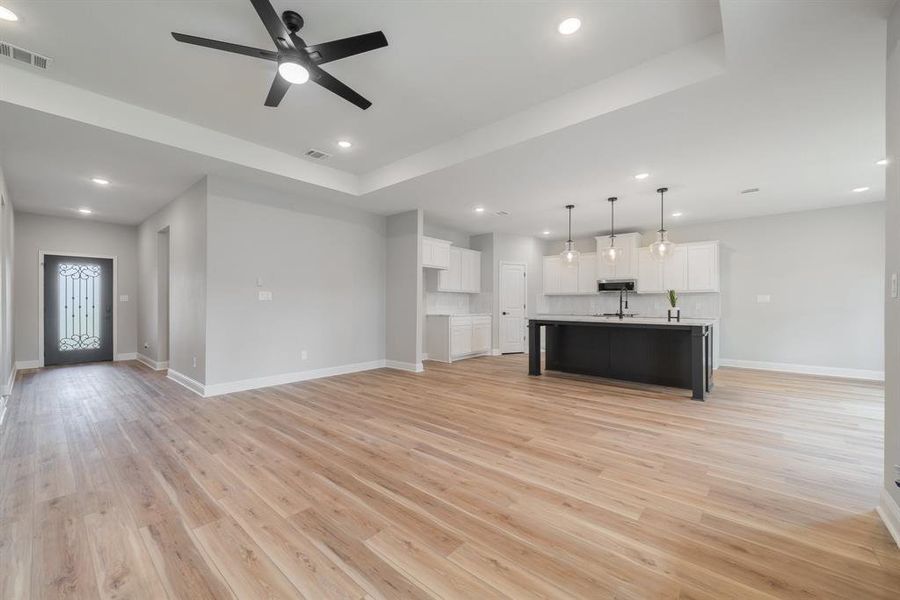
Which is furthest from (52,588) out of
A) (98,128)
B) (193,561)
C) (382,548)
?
(98,128)

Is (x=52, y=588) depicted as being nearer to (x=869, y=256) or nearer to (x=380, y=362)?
(x=380, y=362)

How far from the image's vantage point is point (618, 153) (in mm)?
3826

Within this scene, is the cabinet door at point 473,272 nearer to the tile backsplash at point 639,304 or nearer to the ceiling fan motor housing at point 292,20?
the tile backsplash at point 639,304

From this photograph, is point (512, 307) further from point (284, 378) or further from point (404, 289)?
point (284, 378)

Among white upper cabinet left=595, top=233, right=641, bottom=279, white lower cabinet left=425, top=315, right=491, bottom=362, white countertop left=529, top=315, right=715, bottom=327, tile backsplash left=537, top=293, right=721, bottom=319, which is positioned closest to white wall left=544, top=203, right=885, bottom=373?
tile backsplash left=537, top=293, right=721, bottom=319

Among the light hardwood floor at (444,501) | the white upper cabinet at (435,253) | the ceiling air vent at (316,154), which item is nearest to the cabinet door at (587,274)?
the white upper cabinet at (435,253)

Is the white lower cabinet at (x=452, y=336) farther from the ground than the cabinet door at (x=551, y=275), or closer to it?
closer to it

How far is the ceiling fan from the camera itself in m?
2.15

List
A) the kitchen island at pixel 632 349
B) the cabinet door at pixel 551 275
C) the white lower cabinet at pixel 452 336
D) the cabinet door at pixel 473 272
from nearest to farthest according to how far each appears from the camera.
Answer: the kitchen island at pixel 632 349 < the white lower cabinet at pixel 452 336 < the cabinet door at pixel 473 272 < the cabinet door at pixel 551 275

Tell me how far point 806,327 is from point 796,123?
4546 millimetres

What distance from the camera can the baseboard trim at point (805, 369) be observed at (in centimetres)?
560

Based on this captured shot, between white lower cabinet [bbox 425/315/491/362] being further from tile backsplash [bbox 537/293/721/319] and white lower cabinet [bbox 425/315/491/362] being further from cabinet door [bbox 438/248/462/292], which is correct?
tile backsplash [bbox 537/293/721/319]

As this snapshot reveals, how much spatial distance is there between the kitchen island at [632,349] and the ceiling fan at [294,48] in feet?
13.9

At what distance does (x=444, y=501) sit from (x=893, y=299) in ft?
8.49
